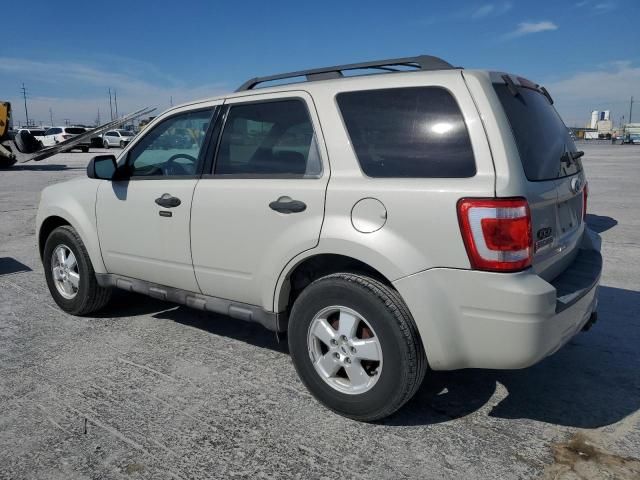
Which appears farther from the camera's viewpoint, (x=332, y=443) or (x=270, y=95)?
(x=270, y=95)

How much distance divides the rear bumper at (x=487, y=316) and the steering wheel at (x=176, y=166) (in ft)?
6.07

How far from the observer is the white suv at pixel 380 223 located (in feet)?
8.02

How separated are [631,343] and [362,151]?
104 inches

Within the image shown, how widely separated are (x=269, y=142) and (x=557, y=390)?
234cm

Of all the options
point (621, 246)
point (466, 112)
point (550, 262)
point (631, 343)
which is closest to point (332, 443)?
point (550, 262)

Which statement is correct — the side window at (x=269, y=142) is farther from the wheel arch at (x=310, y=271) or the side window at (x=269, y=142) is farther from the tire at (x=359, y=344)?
the tire at (x=359, y=344)

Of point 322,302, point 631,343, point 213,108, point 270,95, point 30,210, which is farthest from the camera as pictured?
point 30,210

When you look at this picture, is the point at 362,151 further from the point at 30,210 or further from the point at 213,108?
the point at 30,210

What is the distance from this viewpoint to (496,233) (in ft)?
7.82

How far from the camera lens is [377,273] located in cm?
282

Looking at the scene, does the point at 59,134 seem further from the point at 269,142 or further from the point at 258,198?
the point at 258,198

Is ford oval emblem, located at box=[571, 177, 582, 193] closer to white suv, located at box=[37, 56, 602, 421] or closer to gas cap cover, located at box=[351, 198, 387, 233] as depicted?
white suv, located at box=[37, 56, 602, 421]

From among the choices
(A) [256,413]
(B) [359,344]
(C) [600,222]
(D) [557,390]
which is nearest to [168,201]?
(A) [256,413]

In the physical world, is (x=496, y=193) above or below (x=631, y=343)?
above
